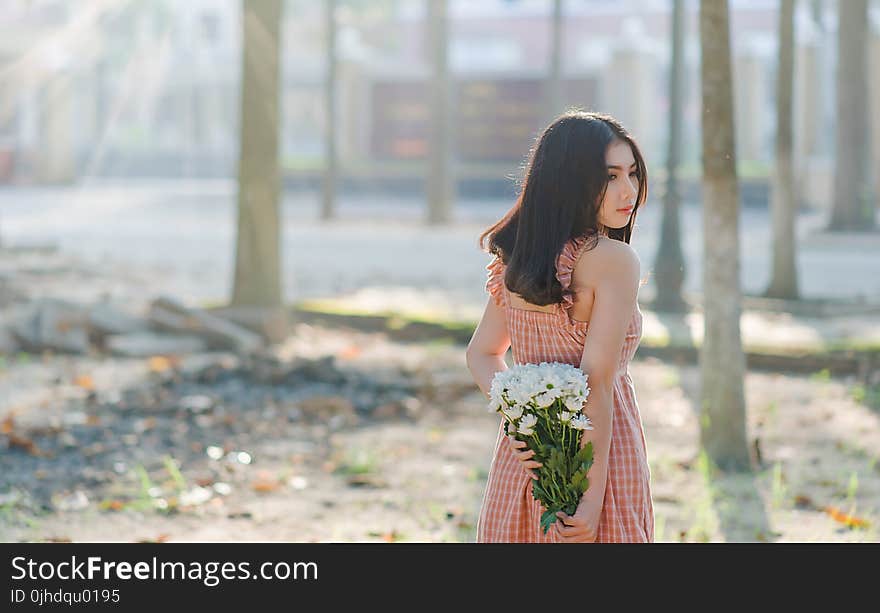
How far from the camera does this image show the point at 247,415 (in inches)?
313

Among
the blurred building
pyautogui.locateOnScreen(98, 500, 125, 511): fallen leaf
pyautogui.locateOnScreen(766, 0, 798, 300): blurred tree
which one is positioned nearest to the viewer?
pyautogui.locateOnScreen(98, 500, 125, 511): fallen leaf

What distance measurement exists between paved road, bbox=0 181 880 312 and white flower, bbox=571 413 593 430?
10.2 m

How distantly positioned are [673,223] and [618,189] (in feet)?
33.7

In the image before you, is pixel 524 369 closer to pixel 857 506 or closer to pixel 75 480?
pixel 857 506

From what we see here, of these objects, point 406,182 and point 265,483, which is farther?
point 406,182

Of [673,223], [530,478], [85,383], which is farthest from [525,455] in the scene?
[673,223]

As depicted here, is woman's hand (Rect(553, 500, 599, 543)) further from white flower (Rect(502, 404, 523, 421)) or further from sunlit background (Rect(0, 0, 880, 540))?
sunlit background (Rect(0, 0, 880, 540))

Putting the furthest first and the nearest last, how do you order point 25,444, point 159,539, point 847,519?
point 25,444 < point 847,519 < point 159,539

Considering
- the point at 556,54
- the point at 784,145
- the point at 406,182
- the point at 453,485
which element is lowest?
the point at 453,485

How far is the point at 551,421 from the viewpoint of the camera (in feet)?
9.63

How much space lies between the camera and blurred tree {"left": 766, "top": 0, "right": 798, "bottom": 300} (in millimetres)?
12562

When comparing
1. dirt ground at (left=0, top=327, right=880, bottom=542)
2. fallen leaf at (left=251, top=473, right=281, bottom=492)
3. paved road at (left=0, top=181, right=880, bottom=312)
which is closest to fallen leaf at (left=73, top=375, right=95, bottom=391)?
dirt ground at (left=0, top=327, right=880, bottom=542)

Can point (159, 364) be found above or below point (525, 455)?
below

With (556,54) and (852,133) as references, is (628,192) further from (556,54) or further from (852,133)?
(556,54)
